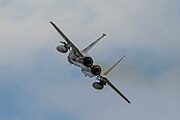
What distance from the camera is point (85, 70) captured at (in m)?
199

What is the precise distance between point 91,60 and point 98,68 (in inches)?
98.5

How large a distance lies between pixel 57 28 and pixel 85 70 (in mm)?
9818

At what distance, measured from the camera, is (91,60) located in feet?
645

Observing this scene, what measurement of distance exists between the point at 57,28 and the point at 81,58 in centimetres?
724

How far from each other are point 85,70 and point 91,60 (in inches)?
131

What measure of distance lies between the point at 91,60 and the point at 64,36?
6925mm

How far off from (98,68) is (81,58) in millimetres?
3757

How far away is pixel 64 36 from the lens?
198000mm

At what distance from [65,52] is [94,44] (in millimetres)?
5699

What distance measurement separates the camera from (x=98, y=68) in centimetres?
19812

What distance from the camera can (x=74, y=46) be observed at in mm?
198125

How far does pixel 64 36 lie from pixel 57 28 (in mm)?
2522

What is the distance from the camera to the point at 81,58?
197500 mm
